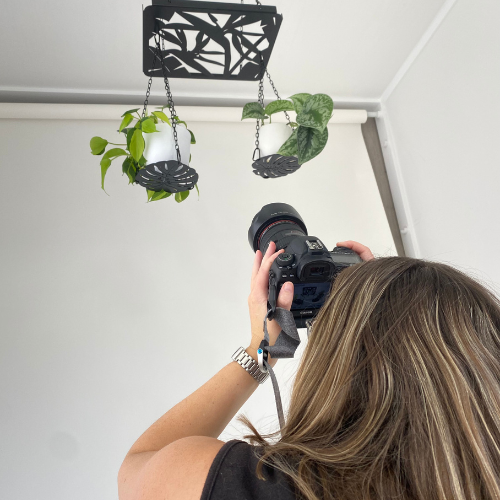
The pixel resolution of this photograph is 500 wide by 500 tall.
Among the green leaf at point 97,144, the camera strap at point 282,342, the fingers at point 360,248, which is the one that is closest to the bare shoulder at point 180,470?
the camera strap at point 282,342

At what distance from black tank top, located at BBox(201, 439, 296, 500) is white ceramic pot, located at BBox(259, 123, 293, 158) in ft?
2.81

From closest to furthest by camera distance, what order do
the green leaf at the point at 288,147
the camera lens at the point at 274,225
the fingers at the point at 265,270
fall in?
1. the fingers at the point at 265,270
2. the camera lens at the point at 274,225
3. the green leaf at the point at 288,147

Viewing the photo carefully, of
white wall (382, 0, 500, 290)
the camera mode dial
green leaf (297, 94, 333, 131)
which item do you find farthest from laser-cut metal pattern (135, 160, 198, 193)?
white wall (382, 0, 500, 290)

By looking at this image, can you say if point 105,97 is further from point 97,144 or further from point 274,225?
point 274,225

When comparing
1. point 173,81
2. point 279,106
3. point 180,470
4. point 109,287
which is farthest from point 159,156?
point 173,81

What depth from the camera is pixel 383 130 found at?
241cm

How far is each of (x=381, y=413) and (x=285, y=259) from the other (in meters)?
0.33

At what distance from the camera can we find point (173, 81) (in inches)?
82.0

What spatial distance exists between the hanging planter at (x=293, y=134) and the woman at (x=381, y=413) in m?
0.57

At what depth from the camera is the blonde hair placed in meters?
0.49

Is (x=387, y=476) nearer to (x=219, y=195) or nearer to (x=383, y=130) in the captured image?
(x=219, y=195)

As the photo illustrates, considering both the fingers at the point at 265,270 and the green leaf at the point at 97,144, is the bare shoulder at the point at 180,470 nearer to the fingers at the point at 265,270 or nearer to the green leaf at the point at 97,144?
the fingers at the point at 265,270

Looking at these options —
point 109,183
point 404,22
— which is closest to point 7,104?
point 109,183

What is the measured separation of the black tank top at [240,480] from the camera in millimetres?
475
